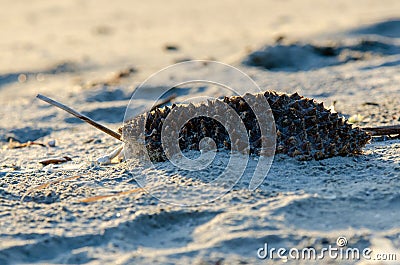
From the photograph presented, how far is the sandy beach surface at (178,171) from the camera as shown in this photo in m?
2.43

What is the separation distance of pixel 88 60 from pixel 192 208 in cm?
510

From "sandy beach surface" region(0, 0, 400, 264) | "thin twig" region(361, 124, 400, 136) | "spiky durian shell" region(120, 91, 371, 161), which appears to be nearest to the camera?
"sandy beach surface" region(0, 0, 400, 264)

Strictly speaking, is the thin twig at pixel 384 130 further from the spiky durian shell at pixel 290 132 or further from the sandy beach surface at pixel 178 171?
the spiky durian shell at pixel 290 132

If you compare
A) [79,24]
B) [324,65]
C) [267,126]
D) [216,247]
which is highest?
[79,24]

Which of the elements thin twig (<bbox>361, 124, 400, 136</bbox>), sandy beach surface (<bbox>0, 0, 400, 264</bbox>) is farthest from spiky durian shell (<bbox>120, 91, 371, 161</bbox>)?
thin twig (<bbox>361, 124, 400, 136</bbox>)

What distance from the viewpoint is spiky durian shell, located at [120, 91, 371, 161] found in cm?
309

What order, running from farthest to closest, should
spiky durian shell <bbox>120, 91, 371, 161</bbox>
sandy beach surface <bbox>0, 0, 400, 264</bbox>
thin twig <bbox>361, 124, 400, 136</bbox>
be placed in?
thin twig <bbox>361, 124, 400, 136</bbox>, spiky durian shell <bbox>120, 91, 371, 161</bbox>, sandy beach surface <bbox>0, 0, 400, 264</bbox>

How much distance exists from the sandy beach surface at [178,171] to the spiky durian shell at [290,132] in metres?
0.07

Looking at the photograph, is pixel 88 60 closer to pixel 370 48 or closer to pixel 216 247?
pixel 370 48

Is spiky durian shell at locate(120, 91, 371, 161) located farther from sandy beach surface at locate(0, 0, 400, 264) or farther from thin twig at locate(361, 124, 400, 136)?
thin twig at locate(361, 124, 400, 136)

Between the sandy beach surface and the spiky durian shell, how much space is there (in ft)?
0.24

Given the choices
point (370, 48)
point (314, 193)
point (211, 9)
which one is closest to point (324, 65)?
point (370, 48)

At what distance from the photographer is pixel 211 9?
1058 cm

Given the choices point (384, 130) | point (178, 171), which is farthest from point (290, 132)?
point (384, 130)
